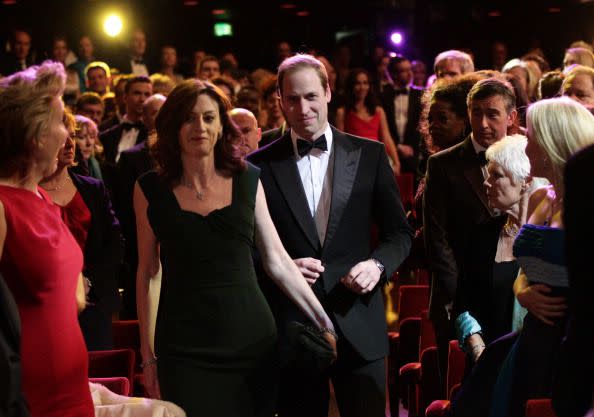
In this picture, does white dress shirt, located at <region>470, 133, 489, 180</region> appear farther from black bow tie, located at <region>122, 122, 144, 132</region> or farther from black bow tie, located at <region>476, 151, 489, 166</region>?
black bow tie, located at <region>122, 122, 144, 132</region>

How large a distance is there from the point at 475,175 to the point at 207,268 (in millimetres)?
1521

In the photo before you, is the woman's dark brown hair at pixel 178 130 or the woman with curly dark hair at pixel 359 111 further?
the woman with curly dark hair at pixel 359 111

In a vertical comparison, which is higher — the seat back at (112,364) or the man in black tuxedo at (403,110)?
the man in black tuxedo at (403,110)

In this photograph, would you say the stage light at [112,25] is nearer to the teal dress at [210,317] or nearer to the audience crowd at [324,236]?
the audience crowd at [324,236]

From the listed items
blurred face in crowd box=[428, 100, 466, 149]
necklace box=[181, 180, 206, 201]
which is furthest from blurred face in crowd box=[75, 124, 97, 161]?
necklace box=[181, 180, 206, 201]

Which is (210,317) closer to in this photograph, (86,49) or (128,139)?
(128,139)

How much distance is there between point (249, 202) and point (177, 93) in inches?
18.0

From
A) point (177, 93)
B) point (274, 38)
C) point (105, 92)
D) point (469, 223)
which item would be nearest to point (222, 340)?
point (177, 93)

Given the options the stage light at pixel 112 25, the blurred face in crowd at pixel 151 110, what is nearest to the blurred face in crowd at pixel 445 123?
the blurred face in crowd at pixel 151 110

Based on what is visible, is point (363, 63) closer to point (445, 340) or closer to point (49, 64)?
point (445, 340)

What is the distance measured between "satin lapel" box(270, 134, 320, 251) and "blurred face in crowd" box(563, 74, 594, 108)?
2509 millimetres

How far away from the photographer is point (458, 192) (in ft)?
14.8

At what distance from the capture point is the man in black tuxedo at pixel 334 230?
3.90m

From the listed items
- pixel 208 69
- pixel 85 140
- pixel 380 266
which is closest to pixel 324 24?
pixel 208 69
